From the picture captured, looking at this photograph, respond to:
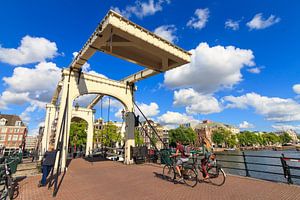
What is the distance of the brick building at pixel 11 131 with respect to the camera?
44.3 metres

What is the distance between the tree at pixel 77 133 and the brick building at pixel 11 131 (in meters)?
28.7

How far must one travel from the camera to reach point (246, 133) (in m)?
98.0

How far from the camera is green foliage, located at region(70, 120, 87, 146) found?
25.9 metres

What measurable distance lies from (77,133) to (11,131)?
111ft

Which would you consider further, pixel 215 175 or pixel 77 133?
pixel 77 133

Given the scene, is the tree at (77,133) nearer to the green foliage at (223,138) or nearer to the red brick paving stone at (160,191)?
the red brick paving stone at (160,191)

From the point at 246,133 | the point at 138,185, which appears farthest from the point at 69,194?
the point at 246,133

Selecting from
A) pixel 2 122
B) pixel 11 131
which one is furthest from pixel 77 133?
pixel 2 122

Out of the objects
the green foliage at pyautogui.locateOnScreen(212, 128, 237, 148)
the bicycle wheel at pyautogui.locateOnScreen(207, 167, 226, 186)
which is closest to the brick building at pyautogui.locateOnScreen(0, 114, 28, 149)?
the bicycle wheel at pyautogui.locateOnScreen(207, 167, 226, 186)

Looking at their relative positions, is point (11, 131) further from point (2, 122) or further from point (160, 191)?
point (160, 191)

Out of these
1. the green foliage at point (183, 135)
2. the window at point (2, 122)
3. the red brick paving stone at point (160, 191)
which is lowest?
the red brick paving stone at point (160, 191)

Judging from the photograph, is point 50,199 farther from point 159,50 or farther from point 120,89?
point 120,89

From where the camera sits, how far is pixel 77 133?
2622 centimetres

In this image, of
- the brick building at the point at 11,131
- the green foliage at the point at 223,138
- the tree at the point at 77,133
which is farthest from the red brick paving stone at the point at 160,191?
the green foliage at the point at 223,138
